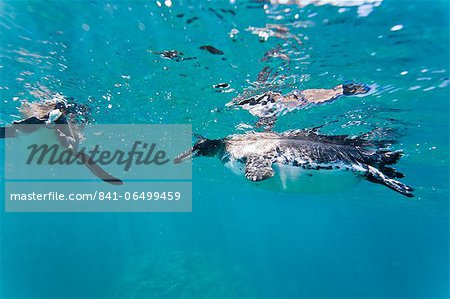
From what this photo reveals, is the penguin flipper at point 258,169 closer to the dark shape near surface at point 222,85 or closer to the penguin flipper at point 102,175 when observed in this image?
the dark shape near surface at point 222,85

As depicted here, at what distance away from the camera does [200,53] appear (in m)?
6.81

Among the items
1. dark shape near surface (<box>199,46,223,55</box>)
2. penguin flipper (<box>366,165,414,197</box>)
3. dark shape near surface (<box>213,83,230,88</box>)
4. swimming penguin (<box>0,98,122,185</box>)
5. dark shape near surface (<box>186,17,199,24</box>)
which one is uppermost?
dark shape near surface (<box>186,17,199,24</box>)

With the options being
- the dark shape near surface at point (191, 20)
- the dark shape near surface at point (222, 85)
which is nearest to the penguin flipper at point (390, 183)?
the dark shape near surface at point (222, 85)

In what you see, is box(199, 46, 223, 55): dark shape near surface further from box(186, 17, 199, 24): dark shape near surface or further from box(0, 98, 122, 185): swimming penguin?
box(0, 98, 122, 185): swimming penguin

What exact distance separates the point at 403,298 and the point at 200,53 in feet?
251

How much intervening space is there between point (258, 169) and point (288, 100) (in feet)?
Result: 13.2

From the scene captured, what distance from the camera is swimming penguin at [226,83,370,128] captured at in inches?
308

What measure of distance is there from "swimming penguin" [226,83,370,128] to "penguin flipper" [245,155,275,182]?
296 centimetres

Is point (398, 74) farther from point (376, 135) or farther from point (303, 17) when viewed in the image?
point (376, 135)

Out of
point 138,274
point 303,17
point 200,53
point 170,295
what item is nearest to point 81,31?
point 200,53

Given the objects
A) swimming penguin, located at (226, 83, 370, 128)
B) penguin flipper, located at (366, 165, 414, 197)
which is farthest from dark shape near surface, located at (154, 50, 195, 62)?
penguin flipper, located at (366, 165, 414, 197)

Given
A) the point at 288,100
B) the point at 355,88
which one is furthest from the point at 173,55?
the point at 355,88

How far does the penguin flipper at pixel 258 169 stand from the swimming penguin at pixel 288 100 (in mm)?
2960

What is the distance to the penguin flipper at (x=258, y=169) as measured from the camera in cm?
532
